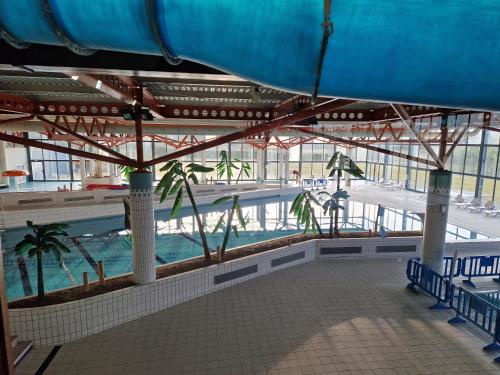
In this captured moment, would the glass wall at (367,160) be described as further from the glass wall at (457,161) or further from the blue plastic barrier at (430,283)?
the blue plastic barrier at (430,283)

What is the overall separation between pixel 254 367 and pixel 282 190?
17778 mm

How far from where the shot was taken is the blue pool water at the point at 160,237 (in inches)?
336

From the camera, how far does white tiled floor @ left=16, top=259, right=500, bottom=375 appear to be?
4719 mm

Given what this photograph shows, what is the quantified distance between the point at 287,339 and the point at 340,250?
472 cm

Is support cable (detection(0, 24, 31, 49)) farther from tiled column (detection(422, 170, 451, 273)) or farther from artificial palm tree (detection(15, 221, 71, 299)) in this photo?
tiled column (detection(422, 170, 451, 273))

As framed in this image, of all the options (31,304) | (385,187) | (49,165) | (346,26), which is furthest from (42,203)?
(385,187)

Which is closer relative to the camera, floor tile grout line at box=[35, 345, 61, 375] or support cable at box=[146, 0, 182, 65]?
support cable at box=[146, 0, 182, 65]

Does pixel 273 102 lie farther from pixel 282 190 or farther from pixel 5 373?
pixel 282 190

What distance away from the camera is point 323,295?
7031 millimetres

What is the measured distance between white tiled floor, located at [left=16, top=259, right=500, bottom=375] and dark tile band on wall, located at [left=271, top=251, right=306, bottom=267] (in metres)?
1.18

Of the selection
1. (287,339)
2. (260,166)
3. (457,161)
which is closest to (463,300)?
(287,339)

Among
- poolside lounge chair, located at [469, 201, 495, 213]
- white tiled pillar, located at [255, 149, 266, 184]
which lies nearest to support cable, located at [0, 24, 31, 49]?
poolside lounge chair, located at [469, 201, 495, 213]

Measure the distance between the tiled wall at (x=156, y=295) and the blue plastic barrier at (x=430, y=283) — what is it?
2169 mm

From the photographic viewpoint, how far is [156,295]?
21.0 feet
